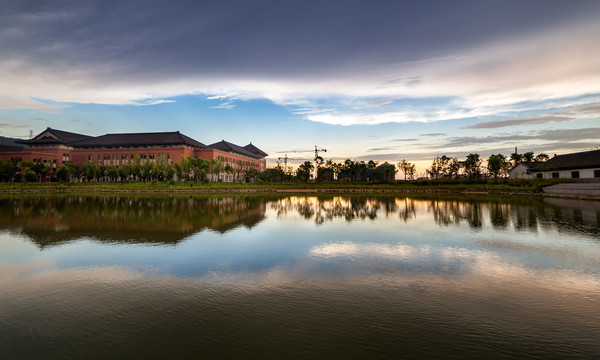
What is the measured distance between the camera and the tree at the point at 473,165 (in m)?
112

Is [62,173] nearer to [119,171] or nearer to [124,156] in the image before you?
[119,171]

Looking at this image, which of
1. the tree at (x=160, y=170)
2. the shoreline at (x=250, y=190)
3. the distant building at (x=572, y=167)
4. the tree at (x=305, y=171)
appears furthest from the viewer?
the tree at (x=305, y=171)

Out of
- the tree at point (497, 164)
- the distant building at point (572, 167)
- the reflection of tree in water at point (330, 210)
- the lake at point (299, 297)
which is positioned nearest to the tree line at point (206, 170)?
the tree at point (497, 164)

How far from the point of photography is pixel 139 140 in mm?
107812

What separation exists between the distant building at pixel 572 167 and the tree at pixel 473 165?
88.5 ft

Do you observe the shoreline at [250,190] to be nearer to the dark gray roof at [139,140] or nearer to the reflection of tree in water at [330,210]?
the dark gray roof at [139,140]

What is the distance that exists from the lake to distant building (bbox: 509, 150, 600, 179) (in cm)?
6224

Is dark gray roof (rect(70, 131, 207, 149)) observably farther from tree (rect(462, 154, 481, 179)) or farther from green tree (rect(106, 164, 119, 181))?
tree (rect(462, 154, 481, 179))

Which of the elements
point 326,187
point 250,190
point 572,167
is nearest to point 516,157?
point 572,167

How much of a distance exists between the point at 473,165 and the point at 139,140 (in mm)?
120208

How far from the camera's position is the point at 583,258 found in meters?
14.7

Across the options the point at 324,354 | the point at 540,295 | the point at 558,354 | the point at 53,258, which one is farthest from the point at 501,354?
the point at 53,258

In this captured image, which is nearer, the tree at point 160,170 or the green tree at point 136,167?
the tree at point 160,170

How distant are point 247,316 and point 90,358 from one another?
11.9 feet
